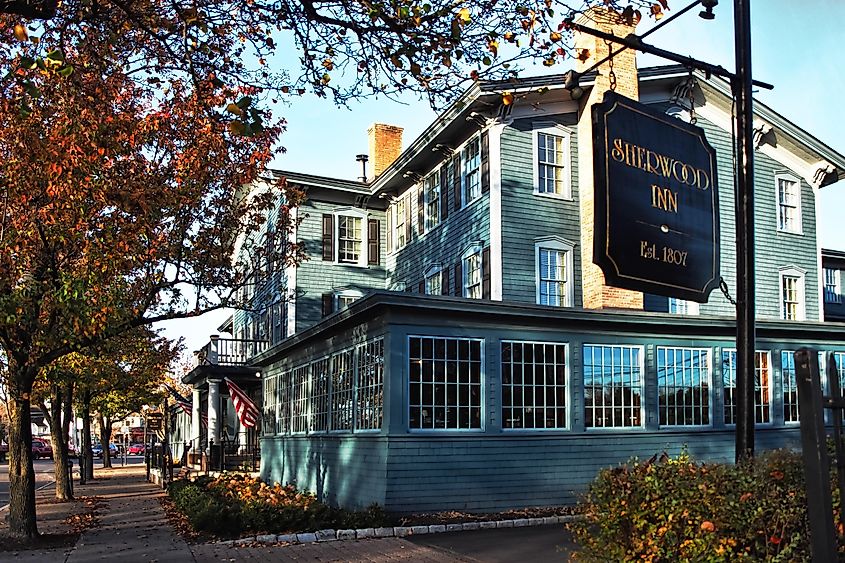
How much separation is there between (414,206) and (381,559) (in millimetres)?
17576

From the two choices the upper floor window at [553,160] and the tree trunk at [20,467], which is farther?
the upper floor window at [553,160]

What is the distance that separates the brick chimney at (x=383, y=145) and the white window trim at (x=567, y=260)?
11.6m

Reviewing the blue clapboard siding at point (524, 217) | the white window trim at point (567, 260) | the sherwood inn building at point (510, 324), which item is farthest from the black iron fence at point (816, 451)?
the white window trim at point (567, 260)

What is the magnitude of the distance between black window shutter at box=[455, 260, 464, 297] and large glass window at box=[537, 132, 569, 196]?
3.24 m

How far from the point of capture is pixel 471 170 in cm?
2419

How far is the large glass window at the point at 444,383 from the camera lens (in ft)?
55.0

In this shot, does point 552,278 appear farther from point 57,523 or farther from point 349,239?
point 57,523

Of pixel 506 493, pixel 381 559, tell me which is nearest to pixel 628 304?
pixel 506 493

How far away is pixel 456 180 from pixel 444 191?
Result: 0.92 m

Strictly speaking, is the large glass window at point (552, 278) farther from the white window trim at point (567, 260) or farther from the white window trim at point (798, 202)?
the white window trim at point (798, 202)

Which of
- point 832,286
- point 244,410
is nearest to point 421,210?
point 244,410

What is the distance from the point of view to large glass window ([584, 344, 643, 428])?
18734 millimetres

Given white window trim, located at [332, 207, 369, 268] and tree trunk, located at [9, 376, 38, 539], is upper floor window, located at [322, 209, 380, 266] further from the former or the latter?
tree trunk, located at [9, 376, 38, 539]

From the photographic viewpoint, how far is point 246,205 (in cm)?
1845
